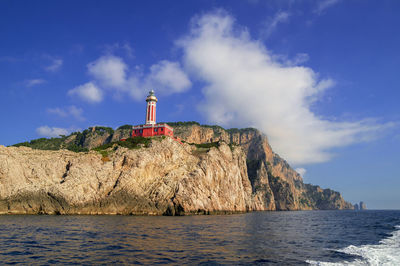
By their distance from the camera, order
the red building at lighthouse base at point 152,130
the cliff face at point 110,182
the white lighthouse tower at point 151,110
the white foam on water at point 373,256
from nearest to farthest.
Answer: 1. the white foam on water at point 373,256
2. the cliff face at point 110,182
3. the red building at lighthouse base at point 152,130
4. the white lighthouse tower at point 151,110

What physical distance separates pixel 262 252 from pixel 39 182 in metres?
52.6

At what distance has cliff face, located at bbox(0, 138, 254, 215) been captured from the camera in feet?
173

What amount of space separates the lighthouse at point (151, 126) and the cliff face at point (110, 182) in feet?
21.9

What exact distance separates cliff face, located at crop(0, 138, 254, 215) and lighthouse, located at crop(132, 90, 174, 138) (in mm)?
6666

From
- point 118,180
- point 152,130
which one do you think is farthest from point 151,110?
A: point 118,180

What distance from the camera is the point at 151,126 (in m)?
77.1

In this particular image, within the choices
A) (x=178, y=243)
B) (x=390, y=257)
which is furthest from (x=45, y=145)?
(x=390, y=257)

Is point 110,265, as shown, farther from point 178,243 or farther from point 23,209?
point 23,209

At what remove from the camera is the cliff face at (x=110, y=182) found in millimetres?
52812

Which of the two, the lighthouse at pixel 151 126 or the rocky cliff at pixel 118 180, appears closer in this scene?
the rocky cliff at pixel 118 180

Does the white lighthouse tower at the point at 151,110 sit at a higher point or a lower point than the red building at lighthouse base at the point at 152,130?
higher

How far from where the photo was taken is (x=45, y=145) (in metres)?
115

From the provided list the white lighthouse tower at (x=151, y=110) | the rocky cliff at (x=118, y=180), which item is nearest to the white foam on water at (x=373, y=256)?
the rocky cliff at (x=118, y=180)

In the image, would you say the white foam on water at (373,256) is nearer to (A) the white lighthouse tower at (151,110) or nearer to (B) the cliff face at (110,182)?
(B) the cliff face at (110,182)
